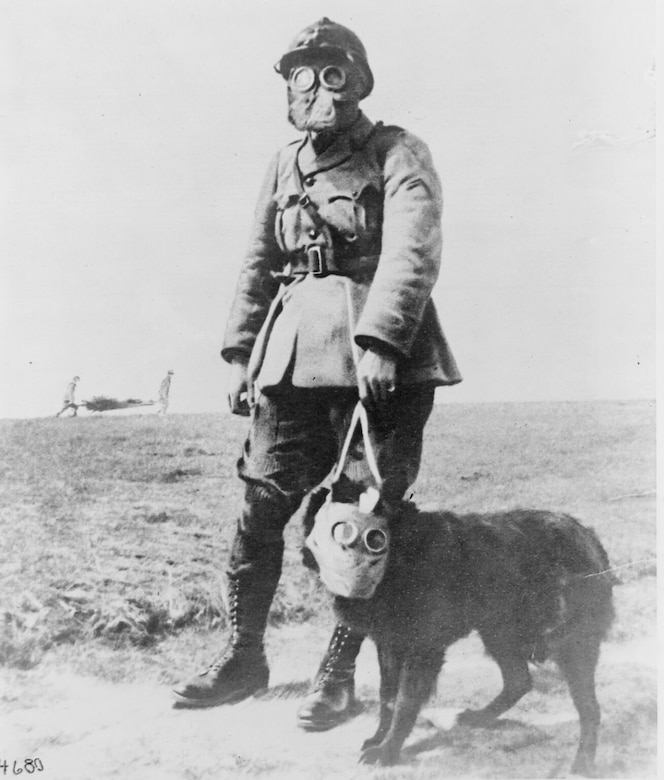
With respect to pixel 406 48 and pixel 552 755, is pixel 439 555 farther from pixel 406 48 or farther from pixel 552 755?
pixel 406 48

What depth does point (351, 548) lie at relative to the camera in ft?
12.0

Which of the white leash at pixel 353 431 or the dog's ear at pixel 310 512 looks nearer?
the white leash at pixel 353 431

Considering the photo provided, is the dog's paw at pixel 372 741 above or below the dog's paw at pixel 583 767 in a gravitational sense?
above

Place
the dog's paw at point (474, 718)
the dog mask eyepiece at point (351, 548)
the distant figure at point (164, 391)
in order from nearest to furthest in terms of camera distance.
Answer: the dog mask eyepiece at point (351, 548), the dog's paw at point (474, 718), the distant figure at point (164, 391)

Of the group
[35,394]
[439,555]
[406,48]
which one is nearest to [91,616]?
[35,394]

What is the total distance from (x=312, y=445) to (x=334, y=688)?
0.96m

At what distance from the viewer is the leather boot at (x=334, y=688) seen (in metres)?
3.85

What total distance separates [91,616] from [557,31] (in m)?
3.26

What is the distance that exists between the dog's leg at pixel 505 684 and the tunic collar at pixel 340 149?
6.60 feet

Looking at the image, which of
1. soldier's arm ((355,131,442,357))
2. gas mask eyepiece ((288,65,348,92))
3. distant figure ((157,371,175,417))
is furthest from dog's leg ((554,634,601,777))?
gas mask eyepiece ((288,65,348,92))

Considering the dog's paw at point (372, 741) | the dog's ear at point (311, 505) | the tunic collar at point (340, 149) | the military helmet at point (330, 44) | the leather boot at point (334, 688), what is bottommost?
the dog's paw at point (372, 741)

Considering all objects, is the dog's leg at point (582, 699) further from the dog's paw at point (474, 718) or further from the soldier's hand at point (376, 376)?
the soldier's hand at point (376, 376)

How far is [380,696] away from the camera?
3.82 meters

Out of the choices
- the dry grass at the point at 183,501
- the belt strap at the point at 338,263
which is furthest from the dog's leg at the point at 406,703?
the belt strap at the point at 338,263
